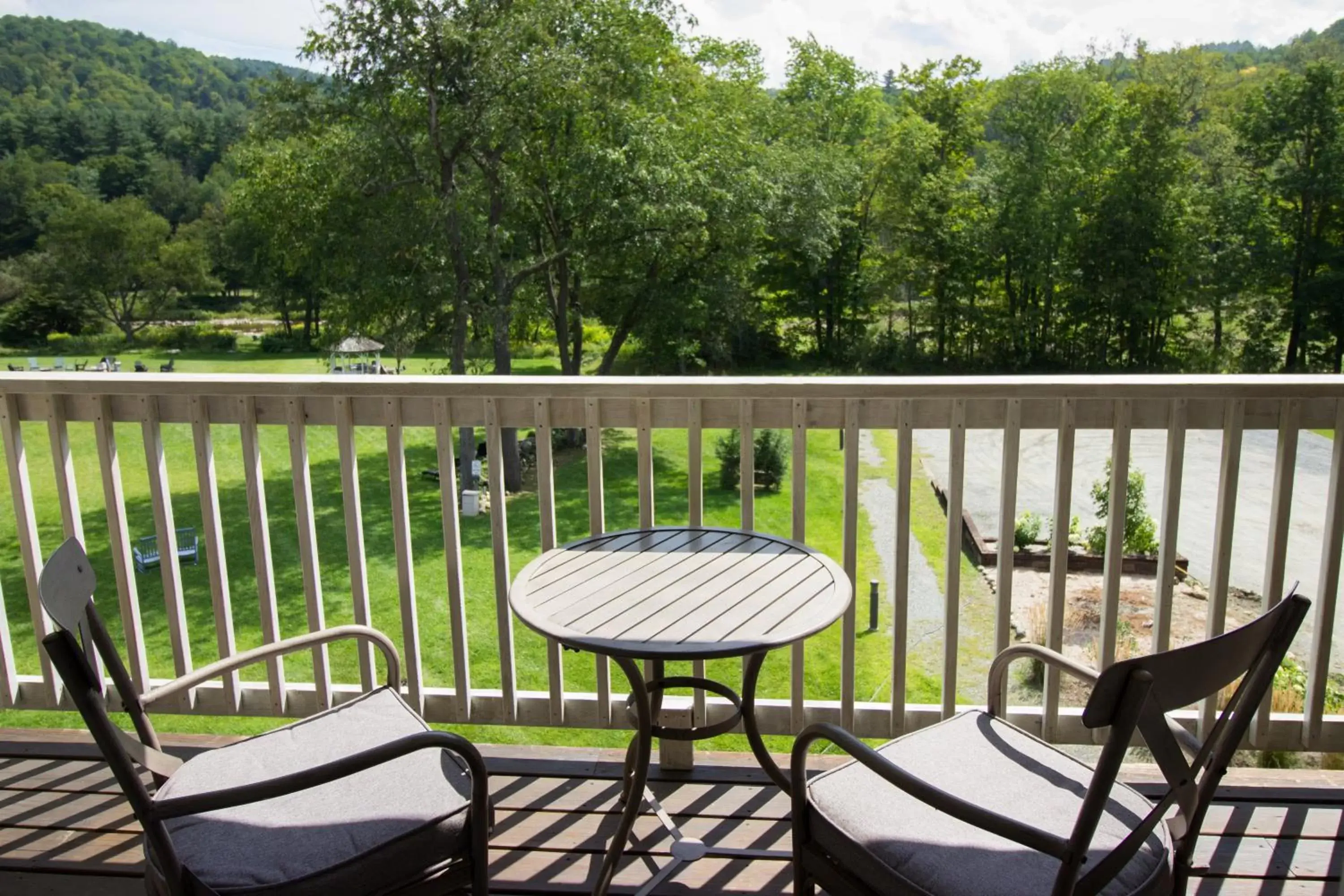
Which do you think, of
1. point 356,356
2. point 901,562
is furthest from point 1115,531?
point 356,356

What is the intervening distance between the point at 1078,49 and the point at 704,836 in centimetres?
3567

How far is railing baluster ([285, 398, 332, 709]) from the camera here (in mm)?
2191

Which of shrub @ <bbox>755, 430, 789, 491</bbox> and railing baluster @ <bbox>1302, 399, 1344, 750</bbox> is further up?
railing baluster @ <bbox>1302, 399, 1344, 750</bbox>

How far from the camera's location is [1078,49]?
31875 mm

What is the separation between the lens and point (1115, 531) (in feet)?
7.00

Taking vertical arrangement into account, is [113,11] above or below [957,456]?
above

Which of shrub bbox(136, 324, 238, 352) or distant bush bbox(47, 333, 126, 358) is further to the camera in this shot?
shrub bbox(136, 324, 238, 352)

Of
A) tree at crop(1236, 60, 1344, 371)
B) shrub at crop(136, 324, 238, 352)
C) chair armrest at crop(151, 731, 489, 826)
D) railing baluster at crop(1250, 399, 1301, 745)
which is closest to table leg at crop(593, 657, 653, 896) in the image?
chair armrest at crop(151, 731, 489, 826)

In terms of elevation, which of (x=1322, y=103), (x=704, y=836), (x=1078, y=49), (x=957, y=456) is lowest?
(x=704, y=836)

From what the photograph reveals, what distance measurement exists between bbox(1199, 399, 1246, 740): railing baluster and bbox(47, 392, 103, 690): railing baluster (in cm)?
257

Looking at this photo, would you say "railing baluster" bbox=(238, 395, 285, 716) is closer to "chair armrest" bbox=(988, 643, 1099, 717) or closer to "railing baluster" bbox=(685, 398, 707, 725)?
"railing baluster" bbox=(685, 398, 707, 725)

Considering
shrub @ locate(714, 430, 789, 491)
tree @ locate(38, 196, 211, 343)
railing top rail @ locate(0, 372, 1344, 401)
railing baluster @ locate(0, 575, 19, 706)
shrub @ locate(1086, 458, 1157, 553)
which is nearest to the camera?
railing top rail @ locate(0, 372, 1344, 401)

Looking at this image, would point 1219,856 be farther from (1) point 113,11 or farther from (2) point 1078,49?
(2) point 1078,49

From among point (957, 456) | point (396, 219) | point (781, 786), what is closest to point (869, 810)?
point (781, 786)
